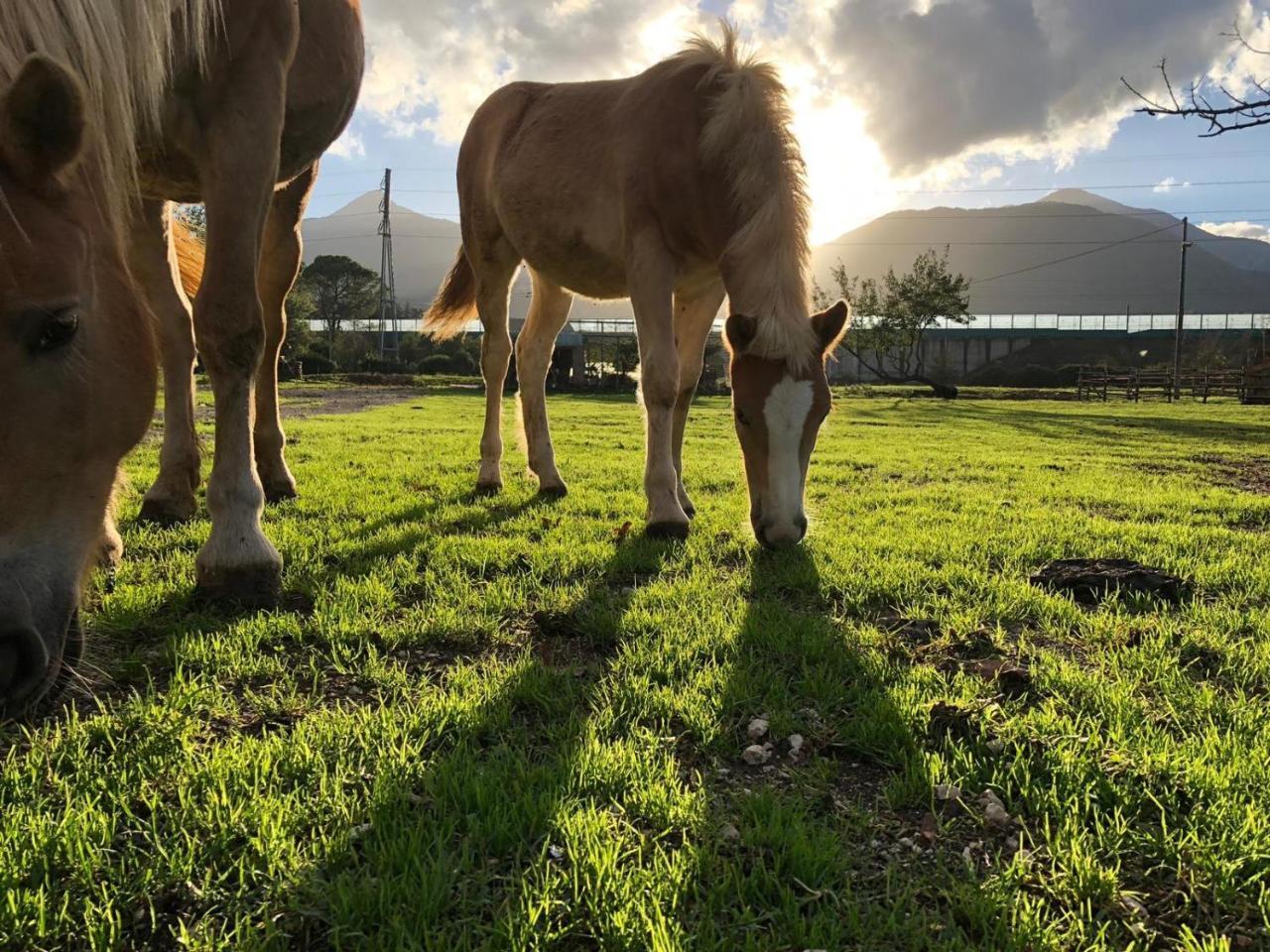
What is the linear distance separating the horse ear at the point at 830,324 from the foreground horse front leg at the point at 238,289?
2.66 m

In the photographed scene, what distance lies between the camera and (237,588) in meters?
2.53

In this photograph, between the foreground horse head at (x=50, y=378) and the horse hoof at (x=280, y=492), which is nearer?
the foreground horse head at (x=50, y=378)

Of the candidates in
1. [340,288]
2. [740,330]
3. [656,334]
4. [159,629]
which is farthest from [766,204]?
[340,288]

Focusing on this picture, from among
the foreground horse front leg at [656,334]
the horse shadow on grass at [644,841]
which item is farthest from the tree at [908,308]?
the horse shadow on grass at [644,841]

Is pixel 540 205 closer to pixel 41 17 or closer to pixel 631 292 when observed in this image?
pixel 631 292

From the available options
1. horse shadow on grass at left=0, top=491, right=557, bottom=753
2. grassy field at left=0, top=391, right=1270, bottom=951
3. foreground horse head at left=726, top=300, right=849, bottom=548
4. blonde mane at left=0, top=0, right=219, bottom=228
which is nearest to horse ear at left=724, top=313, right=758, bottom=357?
foreground horse head at left=726, top=300, right=849, bottom=548

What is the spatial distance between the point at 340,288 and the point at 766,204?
262ft

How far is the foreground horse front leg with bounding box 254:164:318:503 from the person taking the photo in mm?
4246

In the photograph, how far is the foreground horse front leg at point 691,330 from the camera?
4.97 m

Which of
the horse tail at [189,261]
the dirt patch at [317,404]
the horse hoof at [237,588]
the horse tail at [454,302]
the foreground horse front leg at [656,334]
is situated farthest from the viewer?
the dirt patch at [317,404]

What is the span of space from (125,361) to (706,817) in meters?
1.86

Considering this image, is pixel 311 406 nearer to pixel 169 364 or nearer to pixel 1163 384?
pixel 169 364

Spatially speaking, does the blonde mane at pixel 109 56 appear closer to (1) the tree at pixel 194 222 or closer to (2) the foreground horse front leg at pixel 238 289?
(2) the foreground horse front leg at pixel 238 289

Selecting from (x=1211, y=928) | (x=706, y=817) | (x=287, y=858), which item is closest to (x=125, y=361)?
(x=287, y=858)
